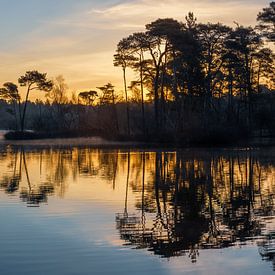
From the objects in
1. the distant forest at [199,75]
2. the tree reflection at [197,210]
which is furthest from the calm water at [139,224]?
the distant forest at [199,75]

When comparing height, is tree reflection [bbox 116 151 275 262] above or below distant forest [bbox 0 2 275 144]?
below

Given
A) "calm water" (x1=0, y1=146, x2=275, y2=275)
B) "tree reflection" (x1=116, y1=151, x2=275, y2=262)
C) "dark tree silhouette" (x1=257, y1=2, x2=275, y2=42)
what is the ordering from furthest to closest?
"dark tree silhouette" (x1=257, y1=2, x2=275, y2=42), "tree reflection" (x1=116, y1=151, x2=275, y2=262), "calm water" (x1=0, y1=146, x2=275, y2=275)

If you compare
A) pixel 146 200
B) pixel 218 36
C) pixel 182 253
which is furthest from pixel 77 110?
pixel 182 253

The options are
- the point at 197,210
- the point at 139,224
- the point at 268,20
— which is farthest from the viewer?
the point at 268,20

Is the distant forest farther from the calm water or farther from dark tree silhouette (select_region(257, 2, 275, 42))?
the calm water

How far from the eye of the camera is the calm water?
27.0ft

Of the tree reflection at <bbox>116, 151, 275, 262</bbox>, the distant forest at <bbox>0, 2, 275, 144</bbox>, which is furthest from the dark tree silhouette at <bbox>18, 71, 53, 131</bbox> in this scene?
the tree reflection at <bbox>116, 151, 275, 262</bbox>

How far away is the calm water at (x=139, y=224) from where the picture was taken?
8.24 metres

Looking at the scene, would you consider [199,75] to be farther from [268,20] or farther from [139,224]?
[139,224]

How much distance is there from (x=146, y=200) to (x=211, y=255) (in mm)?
6386

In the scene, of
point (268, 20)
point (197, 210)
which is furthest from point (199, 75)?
point (197, 210)

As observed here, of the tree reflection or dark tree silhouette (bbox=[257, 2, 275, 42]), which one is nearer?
the tree reflection

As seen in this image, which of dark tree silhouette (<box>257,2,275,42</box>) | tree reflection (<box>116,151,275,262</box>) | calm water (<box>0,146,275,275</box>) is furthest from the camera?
dark tree silhouette (<box>257,2,275,42</box>)

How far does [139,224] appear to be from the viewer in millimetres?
11469
